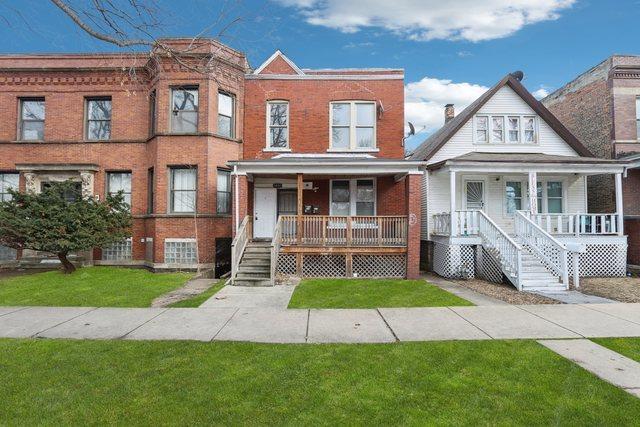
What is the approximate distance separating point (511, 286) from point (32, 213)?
15877 millimetres

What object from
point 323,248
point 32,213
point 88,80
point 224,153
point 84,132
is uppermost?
point 88,80

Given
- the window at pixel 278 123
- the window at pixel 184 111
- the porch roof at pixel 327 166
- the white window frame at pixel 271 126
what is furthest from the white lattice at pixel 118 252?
the window at pixel 278 123

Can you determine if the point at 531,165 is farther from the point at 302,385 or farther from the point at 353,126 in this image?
the point at 302,385

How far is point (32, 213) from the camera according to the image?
11484 mm

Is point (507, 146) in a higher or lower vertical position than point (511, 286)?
higher

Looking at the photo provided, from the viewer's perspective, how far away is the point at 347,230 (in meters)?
12.0

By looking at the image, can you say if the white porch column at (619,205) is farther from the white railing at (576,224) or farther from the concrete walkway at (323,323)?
the concrete walkway at (323,323)

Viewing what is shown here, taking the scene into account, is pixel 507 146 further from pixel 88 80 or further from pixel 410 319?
pixel 88 80

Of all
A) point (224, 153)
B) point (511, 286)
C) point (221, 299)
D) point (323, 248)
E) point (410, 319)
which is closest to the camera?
point (410, 319)

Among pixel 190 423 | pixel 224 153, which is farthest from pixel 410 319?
pixel 224 153

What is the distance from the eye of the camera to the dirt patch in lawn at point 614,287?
9398 mm

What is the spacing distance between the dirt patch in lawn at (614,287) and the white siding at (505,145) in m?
6.09

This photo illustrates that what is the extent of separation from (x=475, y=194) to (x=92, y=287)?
14.8 meters

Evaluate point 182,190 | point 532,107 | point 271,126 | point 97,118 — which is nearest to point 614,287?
point 532,107
